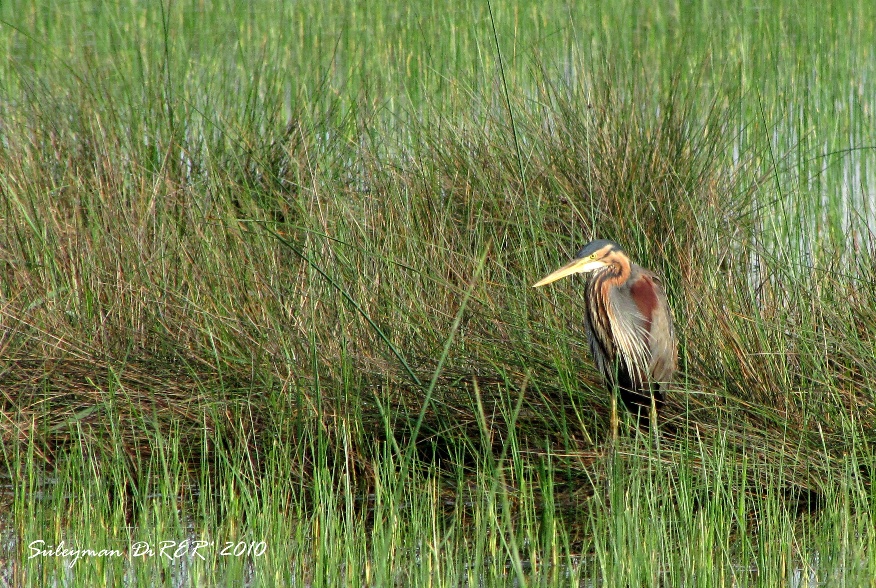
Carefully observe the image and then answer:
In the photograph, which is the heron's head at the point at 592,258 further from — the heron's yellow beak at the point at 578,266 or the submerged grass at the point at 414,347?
the submerged grass at the point at 414,347

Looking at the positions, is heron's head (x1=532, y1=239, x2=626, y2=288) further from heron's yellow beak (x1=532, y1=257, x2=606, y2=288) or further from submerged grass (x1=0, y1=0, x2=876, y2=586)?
submerged grass (x1=0, y1=0, x2=876, y2=586)

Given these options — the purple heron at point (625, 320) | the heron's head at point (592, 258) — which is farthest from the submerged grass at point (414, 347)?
the heron's head at point (592, 258)

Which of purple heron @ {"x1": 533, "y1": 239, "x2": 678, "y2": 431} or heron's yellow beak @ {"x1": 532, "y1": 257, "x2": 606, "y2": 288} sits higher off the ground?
heron's yellow beak @ {"x1": 532, "y1": 257, "x2": 606, "y2": 288}

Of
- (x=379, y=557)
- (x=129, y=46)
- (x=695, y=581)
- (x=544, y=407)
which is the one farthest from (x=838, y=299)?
(x=129, y=46)

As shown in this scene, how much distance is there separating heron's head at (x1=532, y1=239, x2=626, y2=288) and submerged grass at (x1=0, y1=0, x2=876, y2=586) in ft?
0.72

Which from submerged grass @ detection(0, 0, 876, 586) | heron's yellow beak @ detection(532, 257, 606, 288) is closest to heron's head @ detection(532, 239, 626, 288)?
heron's yellow beak @ detection(532, 257, 606, 288)

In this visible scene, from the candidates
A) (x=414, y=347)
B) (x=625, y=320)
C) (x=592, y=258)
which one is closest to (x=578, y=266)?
(x=592, y=258)

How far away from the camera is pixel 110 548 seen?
3109 millimetres

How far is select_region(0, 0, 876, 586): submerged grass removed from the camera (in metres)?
3.07

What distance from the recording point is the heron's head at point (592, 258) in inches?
151

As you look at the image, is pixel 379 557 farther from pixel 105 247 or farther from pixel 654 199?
pixel 654 199

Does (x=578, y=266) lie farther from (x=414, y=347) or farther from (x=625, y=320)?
(x=414, y=347)

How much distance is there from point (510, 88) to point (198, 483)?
7.85 ft

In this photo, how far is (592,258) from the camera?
3867mm
